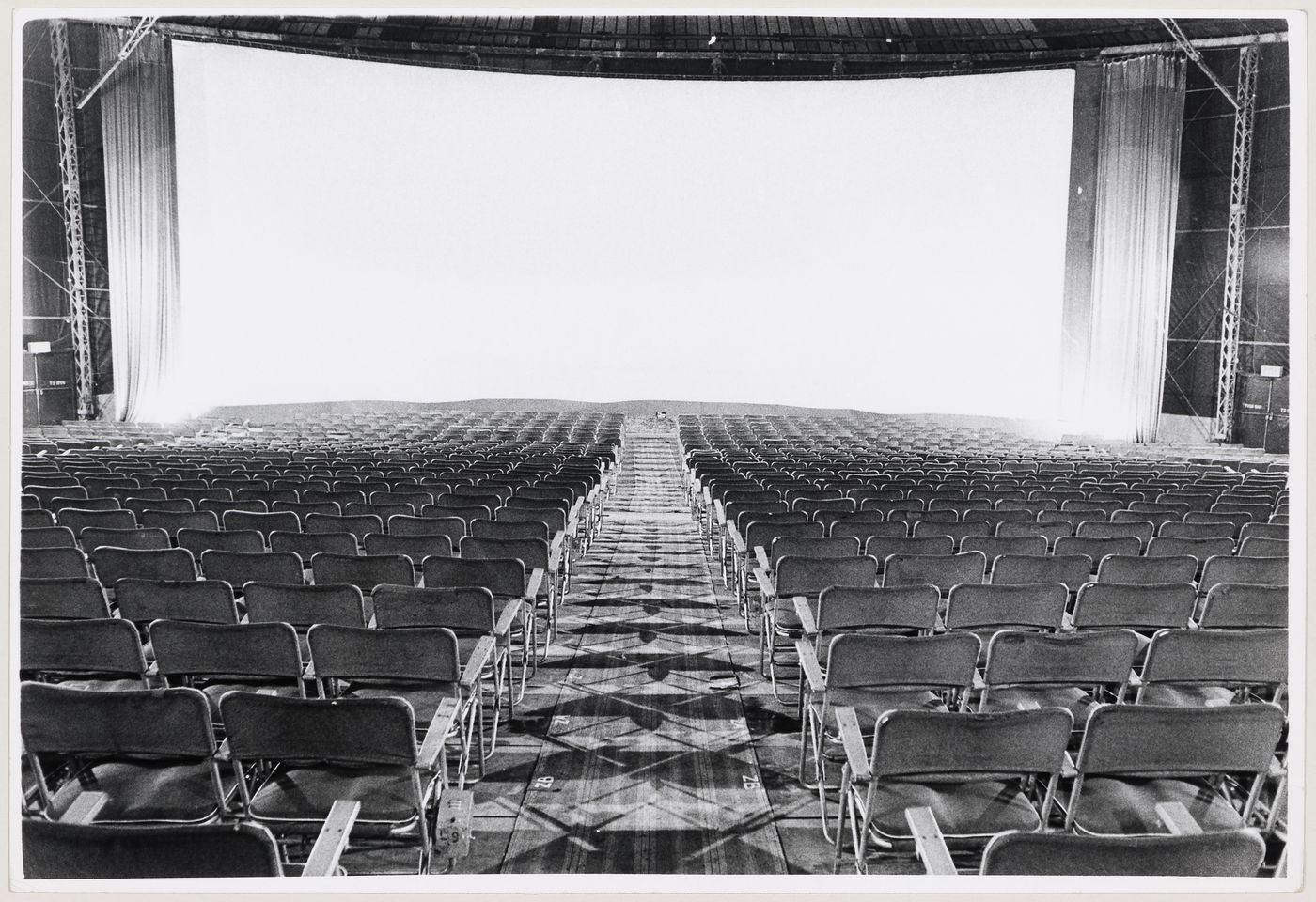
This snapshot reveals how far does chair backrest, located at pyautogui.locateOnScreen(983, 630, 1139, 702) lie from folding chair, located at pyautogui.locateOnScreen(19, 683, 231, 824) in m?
2.81

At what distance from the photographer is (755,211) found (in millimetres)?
20734

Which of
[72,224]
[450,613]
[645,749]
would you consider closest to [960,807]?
[645,749]

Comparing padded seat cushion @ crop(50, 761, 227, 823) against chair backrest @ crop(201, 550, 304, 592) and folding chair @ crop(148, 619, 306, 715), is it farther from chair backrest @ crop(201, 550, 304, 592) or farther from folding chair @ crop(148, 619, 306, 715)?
chair backrest @ crop(201, 550, 304, 592)

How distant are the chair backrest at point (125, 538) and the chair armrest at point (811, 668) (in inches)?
166

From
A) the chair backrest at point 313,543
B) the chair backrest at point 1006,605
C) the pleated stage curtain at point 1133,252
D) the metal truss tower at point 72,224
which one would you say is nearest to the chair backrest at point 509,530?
the chair backrest at point 313,543

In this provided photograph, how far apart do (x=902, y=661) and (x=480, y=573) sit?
7.81 ft

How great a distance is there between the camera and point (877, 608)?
4227 mm

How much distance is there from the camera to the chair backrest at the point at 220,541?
5613mm

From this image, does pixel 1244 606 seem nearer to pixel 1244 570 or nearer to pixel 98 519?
pixel 1244 570

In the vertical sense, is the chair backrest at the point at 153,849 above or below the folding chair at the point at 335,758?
above

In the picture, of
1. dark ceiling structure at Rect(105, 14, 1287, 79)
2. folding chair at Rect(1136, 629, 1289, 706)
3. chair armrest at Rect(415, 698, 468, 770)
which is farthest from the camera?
dark ceiling structure at Rect(105, 14, 1287, 79)

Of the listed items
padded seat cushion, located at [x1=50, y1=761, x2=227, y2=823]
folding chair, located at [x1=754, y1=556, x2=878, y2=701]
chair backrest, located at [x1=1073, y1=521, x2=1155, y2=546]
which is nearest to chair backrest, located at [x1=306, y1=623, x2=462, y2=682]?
padded seat cushion, located at [x1=50, y1=761, x2=227, y2=823]

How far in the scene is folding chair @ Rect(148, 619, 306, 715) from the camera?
135 inches

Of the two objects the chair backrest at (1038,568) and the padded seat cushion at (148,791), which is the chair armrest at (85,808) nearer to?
the padded seat cushion at (148,791)
